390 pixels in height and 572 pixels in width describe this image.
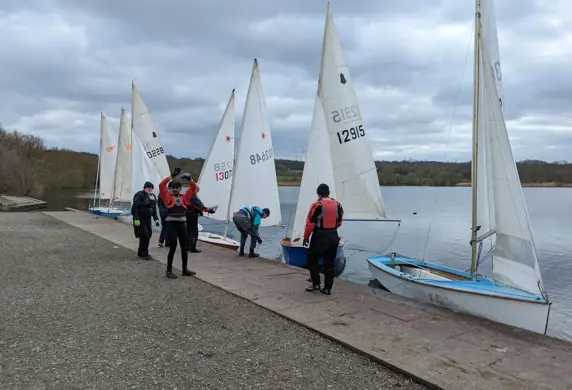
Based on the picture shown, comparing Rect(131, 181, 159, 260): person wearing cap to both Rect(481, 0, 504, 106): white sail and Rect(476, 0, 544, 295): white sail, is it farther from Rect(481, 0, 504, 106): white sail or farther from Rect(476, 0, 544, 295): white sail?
Rect(481, 0, 504, 106): white sail

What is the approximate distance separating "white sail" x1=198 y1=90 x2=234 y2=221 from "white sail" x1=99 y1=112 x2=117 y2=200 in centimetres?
1268

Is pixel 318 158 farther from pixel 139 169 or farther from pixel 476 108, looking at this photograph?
pixel 139 169

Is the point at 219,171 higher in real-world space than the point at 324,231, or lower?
higher

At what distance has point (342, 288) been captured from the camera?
6.72 metres

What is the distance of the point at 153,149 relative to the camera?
61.2ft

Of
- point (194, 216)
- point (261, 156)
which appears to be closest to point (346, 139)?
point (261, 156)

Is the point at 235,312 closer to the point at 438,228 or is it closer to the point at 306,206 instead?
the point at 306,206

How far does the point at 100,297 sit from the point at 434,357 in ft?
14.5

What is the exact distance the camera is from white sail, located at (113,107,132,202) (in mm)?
20922

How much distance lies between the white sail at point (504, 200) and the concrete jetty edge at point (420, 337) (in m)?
1.34

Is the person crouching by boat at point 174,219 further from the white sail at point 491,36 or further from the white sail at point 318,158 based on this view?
the white sail at point 491,36

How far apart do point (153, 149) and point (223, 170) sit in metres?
6.79

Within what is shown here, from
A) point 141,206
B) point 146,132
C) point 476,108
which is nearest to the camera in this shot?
point 476,108

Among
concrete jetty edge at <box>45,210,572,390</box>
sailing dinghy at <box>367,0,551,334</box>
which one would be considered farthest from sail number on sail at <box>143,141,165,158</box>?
sailing dinghy at <box>367,0,551,334</box>
